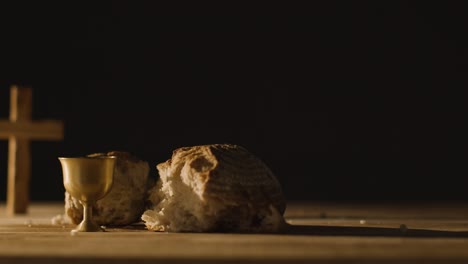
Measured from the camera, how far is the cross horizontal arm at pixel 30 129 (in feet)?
17.4

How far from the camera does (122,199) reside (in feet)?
13.3

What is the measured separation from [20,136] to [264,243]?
261 centimetres

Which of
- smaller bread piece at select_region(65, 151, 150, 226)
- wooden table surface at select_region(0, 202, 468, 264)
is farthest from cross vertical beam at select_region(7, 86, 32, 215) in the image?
smaller bread piece at select_region(65, 151, 150, 226)

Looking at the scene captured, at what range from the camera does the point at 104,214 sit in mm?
4055

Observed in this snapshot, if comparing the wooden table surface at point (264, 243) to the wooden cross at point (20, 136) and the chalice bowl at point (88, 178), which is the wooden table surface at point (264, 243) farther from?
the wooden cross at point (20, 136)

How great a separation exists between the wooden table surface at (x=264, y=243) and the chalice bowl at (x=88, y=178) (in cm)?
16

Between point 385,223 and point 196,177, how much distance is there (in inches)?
42.2

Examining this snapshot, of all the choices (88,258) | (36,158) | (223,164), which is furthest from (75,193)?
(36,158)

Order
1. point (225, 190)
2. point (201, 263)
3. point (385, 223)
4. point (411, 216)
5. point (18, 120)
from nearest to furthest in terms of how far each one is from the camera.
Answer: point (201, 263)
point (225, 190)
point (385, 223)
point (411, 216)
point (18, 120)

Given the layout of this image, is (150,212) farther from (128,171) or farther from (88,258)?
(88,258)

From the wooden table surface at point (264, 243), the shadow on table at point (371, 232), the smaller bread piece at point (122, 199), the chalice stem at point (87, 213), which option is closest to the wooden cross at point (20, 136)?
the wooden table surface at point (264, 243)

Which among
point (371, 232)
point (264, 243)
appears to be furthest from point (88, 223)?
point (371, 232)

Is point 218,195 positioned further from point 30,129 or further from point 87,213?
point 30,129

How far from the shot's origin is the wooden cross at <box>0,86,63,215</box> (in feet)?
17.4
